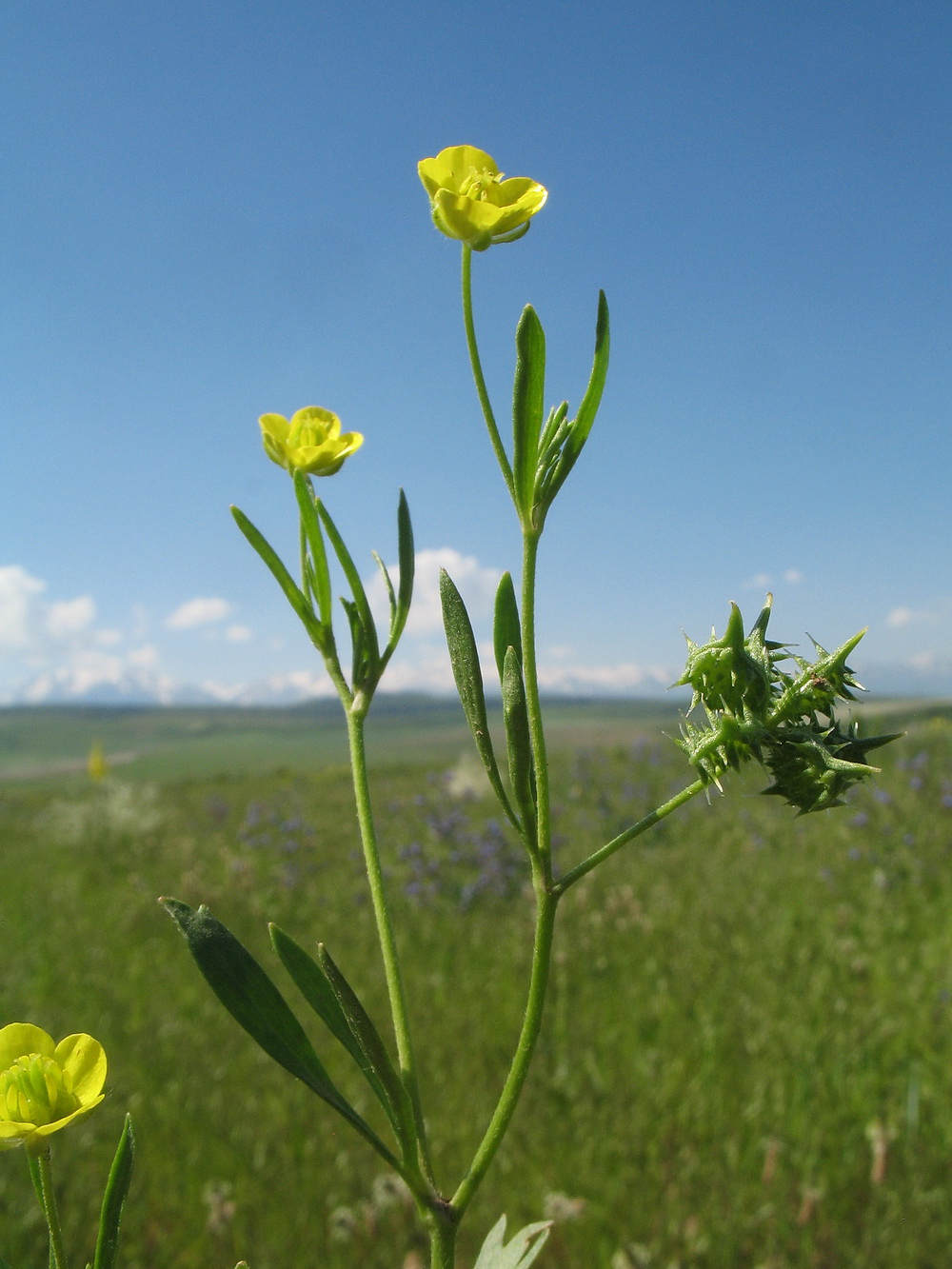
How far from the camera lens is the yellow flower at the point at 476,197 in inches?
26.1

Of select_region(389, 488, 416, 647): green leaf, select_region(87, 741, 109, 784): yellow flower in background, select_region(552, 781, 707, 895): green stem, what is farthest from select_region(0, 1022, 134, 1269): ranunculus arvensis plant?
select_region(87, 741, 109, 784): yellow flower in background

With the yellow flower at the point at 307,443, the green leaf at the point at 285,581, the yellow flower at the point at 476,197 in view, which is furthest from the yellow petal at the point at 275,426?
the yellow flower at the point at 476,197

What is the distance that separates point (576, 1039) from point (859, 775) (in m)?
3.20

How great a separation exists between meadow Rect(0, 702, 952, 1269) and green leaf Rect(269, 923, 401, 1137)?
15 centimetres

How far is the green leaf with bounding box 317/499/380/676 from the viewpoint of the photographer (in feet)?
2.31

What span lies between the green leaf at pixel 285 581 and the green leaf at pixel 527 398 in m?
0.19

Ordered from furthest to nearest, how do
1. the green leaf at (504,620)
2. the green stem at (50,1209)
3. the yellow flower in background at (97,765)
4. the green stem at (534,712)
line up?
1. the yellow flower in background at (97,765)
2. the green leaf at (504,620)
3. the green stem at (534,712)
4. the green stem at (50,1209)

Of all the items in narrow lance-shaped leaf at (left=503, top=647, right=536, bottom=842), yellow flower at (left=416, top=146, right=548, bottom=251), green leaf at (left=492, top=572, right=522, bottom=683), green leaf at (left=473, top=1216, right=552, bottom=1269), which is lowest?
green leaf at (left=473, top=1216, right=552, bottom=1269)

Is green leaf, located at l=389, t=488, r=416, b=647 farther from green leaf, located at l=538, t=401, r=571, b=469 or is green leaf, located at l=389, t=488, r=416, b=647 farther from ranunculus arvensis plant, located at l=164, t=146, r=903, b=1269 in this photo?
green leaf, located at l=538, t=401, r=571, b=469

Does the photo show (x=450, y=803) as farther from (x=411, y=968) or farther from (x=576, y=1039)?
(x=576, y=1039)

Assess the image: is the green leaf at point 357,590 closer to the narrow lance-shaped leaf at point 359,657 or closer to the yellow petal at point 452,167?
the narrow lance-shaped leaf at point 359,657

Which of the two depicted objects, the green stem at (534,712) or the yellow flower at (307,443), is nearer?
the green stem at (534,712)

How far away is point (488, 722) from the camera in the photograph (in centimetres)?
61

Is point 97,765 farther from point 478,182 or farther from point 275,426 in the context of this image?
point 478,182
